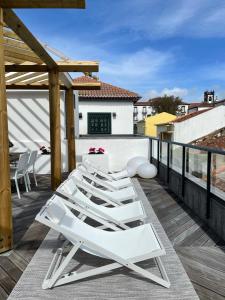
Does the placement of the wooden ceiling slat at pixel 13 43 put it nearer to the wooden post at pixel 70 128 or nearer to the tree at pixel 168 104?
the wooden post at pixel 70 128

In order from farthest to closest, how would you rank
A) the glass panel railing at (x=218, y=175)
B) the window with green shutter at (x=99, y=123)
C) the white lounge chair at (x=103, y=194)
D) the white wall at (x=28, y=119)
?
the window with green shutter at (x=99, y=123) → the white wall at (x=28, y=119) → the white lounge chair at (x=103, y=194) → the glass panel railing at (x=218, y=175)

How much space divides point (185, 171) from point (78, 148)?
5.19 m

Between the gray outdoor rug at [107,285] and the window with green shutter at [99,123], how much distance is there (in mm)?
16953

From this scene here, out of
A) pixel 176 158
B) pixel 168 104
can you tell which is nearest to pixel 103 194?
pixel 176 158

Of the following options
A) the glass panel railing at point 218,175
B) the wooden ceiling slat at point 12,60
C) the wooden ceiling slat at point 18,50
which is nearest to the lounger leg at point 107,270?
the glass panel railing at point 218,175

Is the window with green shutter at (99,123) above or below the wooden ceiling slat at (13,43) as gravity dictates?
below

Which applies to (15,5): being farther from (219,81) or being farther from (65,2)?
(219,81)

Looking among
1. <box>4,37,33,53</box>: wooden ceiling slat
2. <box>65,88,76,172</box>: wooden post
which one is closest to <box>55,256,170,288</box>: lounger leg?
<box>4,37,33,53</box>: wooden ceiling slat

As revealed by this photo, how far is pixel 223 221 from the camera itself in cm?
417

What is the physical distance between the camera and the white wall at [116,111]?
65.9 ft

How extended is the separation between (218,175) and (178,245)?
1.37 meters

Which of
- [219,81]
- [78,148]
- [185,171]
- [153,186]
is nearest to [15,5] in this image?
[185,171]

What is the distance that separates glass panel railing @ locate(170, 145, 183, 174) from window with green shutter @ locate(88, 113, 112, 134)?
12.7m

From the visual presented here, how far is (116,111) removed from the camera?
2033cm
